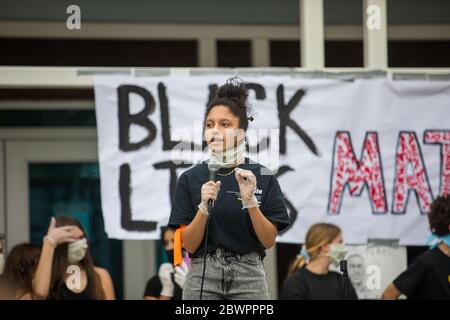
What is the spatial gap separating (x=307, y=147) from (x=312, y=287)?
3.89 feet

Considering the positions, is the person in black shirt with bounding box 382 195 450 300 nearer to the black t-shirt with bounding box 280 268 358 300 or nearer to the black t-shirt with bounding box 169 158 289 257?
the black t-shirt with bounding box 280 268 358 300

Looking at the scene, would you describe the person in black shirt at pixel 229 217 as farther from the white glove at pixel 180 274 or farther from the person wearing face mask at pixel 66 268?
the white glove at pixel 180 274

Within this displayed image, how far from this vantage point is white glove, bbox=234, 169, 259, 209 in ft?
13.2

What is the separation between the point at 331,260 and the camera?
6867mm

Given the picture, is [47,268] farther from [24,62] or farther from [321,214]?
[24,62]

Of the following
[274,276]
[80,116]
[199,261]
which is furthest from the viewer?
[80,116]

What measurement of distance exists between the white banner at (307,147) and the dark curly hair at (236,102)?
8.27 ft

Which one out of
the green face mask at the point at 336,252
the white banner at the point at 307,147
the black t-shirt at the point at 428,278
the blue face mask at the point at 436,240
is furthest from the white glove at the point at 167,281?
the blue face mask at the point at 436,240

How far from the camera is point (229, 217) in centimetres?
416

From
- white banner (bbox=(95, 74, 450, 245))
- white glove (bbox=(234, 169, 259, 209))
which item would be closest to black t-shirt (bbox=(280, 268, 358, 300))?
white banner (bbox=(95, 74, 450, 245))

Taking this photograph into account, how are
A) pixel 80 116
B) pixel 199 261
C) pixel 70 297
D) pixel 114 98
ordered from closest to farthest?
pixel 199 261 < pixel 70 297 < pixel 114 98 < pixel 80 116

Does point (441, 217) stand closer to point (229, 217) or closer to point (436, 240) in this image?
point (436, 240)
